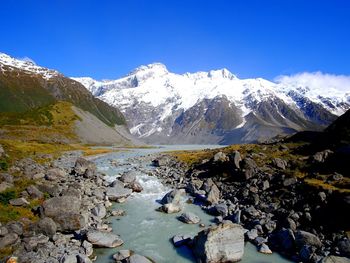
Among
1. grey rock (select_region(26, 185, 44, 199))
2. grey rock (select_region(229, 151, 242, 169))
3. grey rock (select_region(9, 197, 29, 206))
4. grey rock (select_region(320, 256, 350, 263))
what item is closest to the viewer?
grey rock (select_region(320, 256, 350, 263))

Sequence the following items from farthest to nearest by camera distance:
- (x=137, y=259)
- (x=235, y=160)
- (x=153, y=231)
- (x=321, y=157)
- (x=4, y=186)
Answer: (x=235, y=160), (x=321, y=157), (x=4, y=186), (x=153, y=231), (x=137, y=259)

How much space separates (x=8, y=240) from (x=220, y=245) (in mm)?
18372

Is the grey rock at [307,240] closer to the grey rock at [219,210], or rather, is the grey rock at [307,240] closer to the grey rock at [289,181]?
the grey rock at [219,210]

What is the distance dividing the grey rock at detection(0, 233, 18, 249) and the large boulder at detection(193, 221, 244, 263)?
15964mm

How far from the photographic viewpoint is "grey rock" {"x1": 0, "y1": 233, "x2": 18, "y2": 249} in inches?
1188

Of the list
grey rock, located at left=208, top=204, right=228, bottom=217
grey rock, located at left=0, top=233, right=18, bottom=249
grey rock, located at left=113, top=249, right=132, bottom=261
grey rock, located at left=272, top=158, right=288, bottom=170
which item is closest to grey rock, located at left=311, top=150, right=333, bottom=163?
grey rock, located at left=272, top=158, right=288, bottom=170

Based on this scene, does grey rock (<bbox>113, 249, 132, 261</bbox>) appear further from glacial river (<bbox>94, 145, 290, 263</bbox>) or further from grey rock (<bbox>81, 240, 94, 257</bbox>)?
grey rock (<bbox>81, 240, 94, 257</bbox>)

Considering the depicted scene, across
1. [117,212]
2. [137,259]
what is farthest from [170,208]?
[137,259]

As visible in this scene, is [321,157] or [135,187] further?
[321,157]

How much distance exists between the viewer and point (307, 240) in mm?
33562

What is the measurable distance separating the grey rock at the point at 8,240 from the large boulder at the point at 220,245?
16.0 meters

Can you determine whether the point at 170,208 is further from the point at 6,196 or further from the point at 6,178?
the point at 6,178

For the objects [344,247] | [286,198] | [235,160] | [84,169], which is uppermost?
[235,160]

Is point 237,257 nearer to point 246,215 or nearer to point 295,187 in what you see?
point 246,215
